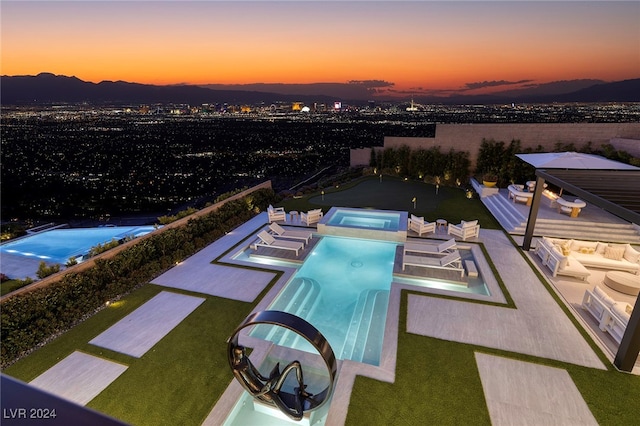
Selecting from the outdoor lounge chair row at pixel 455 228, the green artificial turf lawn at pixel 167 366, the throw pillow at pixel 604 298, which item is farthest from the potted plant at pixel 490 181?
the green artificial turf lawn at pixel 167 366

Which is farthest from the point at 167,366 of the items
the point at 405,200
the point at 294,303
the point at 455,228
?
the point at 405,200

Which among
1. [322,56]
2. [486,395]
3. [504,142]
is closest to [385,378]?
[486,395]

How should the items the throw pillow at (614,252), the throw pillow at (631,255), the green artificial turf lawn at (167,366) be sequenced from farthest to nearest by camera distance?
the throw pillow at (614,252) < the throw pillow at (631,255) < the green artificial turf lawn at (167,366)

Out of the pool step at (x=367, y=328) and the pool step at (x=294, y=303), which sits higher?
the pool step at (x=367, y=328)

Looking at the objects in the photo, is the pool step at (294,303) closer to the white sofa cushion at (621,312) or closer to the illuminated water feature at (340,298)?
the illuminated water feature at (340,298)

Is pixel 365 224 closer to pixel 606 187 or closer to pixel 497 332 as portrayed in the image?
pixel 497 332

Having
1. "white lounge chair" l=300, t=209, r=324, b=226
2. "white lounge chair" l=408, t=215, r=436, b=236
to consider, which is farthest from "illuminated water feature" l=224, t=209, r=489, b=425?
"white lounge chair" l=300, t=209, r=324, b=226

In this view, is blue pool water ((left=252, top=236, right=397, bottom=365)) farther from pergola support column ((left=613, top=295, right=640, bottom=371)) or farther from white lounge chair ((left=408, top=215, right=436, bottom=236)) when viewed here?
pergola support column ((left=613, top=295, right=640, bottom=371))
